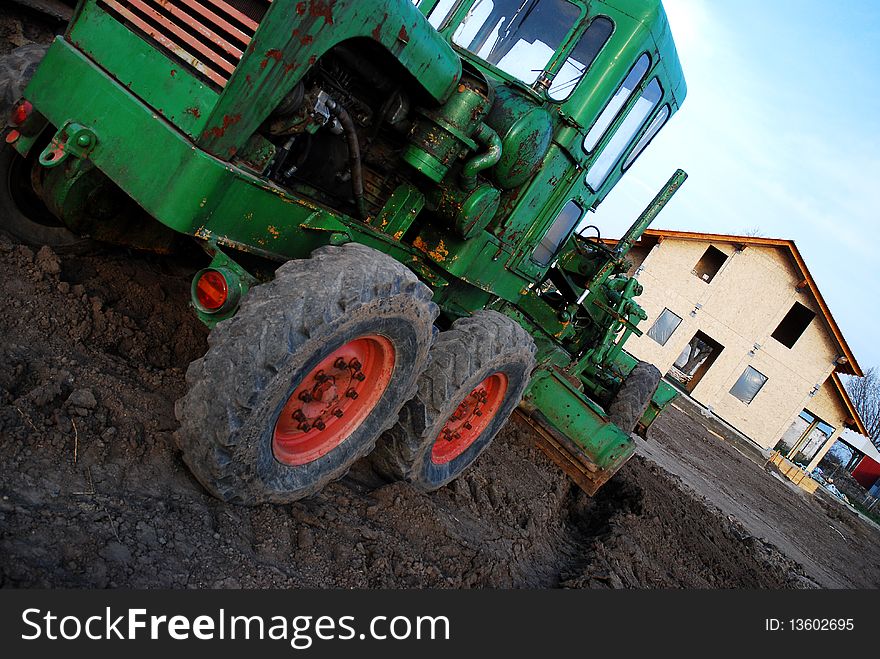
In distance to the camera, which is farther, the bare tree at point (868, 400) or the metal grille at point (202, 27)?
the bare tree at point (868, 400)

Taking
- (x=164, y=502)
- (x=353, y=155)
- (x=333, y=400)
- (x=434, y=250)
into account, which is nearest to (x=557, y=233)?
(x=434, y=250)

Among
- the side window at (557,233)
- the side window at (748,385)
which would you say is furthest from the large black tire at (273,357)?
the side window at (748,385)

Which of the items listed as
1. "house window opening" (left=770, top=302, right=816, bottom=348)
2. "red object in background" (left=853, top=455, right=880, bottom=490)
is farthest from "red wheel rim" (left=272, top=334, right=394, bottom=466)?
"red object in background" (left=853, top=455, right=880, bottom=490)

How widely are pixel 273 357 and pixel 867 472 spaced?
1696 inches

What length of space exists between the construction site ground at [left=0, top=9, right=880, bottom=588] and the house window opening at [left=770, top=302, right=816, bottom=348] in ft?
71.4

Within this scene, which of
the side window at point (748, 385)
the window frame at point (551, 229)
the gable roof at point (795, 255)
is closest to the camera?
the window frame at point (551, 229)

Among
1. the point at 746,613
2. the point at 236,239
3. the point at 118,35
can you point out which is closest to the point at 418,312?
the point at 236,239

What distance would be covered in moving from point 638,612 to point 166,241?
10.5 ft

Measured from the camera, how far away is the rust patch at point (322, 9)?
278cm

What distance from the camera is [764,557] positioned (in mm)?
8031

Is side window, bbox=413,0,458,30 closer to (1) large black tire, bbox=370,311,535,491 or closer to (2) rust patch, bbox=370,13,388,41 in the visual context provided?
(2) rust patch, bbox=370,13,388,41

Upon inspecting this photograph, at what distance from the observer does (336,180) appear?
3.91 metres

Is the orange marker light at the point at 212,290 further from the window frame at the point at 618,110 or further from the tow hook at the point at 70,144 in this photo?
the window frame at the point at 618,110

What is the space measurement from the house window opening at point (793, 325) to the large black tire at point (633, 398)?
1988 cm
